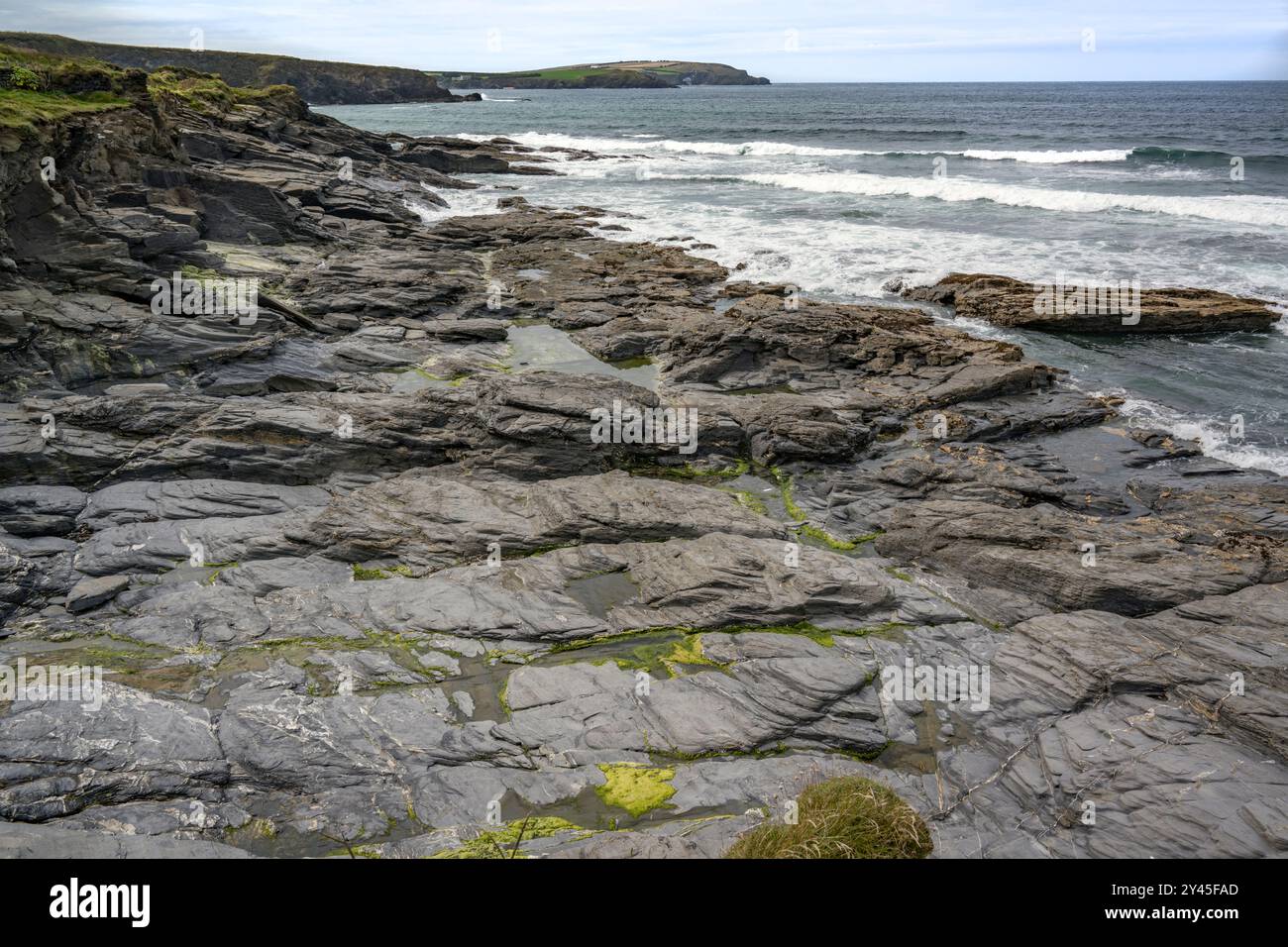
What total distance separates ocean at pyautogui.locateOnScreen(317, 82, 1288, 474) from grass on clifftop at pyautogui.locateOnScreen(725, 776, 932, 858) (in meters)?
14.0

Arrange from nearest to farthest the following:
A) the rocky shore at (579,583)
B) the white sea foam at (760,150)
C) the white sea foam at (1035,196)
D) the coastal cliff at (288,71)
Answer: the rocky shore at (579,583) < the white sea foam at (1035,196) < the white sea foam at (760,150) < the coastal cliff at (288,71)

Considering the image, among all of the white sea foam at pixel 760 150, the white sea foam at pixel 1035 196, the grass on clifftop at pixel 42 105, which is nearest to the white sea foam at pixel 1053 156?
the white sea foam at pixel 760 150

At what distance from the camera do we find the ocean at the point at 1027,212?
21656mm

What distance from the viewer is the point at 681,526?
13.8 metres

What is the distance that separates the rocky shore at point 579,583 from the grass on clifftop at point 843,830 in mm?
558

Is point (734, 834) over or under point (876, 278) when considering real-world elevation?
under

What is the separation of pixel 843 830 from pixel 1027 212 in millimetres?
43939

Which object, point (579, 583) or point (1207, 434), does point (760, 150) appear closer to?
point (1207, 434)

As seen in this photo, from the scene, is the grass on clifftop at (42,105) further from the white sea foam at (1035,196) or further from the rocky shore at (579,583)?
the white sea foam at (1035,196)
